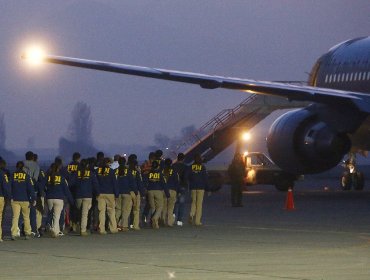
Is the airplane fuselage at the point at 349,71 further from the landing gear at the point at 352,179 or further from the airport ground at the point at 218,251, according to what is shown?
the airport ground at the point at 218,251

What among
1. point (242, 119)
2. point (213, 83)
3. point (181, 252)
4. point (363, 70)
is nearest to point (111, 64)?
point (213, 83)

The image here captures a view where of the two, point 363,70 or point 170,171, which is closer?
point 170,171

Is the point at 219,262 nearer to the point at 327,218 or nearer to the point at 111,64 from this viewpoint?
the point at 327,218

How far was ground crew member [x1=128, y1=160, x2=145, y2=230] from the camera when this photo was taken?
25.6 m

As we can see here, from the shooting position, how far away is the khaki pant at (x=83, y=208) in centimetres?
2400

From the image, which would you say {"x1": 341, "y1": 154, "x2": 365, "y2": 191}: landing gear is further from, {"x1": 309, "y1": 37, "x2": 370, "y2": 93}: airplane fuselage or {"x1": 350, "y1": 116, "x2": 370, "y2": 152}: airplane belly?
{"x1": 350, "y1": 116, "x2": 370, "y2": 152}: airplane belly

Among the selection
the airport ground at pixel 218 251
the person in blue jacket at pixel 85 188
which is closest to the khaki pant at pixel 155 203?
the airport ground at pixel 218 251

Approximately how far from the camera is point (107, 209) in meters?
24.8

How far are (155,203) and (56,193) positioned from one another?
10.2 ft

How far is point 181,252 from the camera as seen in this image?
19594 millimetres

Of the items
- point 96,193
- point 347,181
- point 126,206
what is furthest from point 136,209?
point 347,181

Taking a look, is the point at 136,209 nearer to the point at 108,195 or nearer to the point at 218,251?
the point at 108,195

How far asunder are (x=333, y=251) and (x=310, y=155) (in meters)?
17.6

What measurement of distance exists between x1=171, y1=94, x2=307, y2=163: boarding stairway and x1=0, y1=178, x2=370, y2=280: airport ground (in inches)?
928
